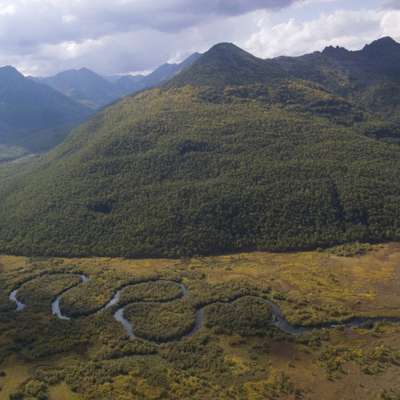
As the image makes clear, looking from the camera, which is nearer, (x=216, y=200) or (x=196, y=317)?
(x=196, y=317)

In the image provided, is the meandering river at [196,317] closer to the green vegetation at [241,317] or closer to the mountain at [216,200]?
the green vegetation at [241,317]

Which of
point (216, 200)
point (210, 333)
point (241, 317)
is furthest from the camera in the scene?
→ point (216, 200)

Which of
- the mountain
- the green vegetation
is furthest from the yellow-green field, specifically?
the mountain

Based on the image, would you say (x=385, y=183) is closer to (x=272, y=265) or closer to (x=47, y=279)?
(x=272, y=265)

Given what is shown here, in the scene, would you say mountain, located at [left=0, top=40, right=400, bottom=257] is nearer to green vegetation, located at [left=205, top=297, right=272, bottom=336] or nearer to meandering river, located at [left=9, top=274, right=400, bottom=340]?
meandering river, located at [left=9, top=274, right=400, bottom=340]

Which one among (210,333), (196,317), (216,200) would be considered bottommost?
(210,333)

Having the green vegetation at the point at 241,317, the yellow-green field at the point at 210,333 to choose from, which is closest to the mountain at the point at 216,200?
the yellow-green field at the point at 210,333

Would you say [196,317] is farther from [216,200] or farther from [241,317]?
[216,200]

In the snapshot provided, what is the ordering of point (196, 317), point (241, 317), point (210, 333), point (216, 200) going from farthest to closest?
1. point (216, 200)
2. point (196, 317)
3. point (241, 317)
4. point (210, 333)

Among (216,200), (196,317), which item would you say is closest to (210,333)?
(196,317)
